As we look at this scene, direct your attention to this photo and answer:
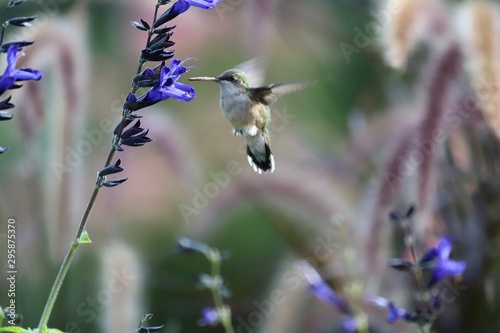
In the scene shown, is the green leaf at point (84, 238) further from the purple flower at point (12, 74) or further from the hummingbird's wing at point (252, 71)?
the hummingbird's wing at point (252, 71)

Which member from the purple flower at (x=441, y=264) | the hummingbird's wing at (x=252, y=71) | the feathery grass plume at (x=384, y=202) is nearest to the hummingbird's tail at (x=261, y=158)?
the hummingbird's wing at (x=252, y=71)

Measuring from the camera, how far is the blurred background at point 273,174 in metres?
1.09

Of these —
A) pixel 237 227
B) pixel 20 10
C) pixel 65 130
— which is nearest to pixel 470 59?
pixel 65 130

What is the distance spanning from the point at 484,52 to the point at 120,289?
0.64 m

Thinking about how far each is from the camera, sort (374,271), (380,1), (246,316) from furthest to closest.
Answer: (246,316) < (380,1) < (374,271)

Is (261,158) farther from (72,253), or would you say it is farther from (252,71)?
(72,253)

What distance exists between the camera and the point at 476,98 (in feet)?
4.06

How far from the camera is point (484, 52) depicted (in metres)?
1.08

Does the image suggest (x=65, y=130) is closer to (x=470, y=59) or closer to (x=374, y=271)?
(x=374, y=271)

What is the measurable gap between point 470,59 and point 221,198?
0.49 meters

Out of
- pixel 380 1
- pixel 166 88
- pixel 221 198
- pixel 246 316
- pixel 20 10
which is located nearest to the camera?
pixel 166 88

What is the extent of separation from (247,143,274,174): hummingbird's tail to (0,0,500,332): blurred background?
13 centimetres

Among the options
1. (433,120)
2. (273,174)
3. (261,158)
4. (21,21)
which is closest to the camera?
(21,21)

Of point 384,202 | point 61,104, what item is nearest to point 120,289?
point 61,104
